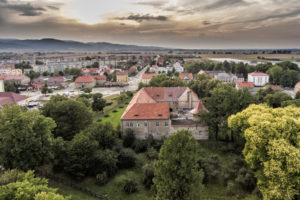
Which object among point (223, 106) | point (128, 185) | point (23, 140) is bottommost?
point (128, 185)

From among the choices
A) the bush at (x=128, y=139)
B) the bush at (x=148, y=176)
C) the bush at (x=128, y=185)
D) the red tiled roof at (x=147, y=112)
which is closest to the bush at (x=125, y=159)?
the bush at (x=148, y=176)

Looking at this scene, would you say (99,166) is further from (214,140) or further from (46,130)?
(214,140)

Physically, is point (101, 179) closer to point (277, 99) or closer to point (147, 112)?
point (147, 112)

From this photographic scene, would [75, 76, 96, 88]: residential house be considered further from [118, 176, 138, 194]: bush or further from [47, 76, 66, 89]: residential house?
[118, 176, 138, 194]: bush

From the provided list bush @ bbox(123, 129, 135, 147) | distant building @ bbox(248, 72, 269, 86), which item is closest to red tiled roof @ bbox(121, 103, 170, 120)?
bush @ bbox(123, 129, 135, 147)

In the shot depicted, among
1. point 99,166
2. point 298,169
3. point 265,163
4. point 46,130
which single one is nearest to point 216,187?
point 265,163

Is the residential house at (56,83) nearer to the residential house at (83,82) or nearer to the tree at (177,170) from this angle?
the residential house at (83,82)

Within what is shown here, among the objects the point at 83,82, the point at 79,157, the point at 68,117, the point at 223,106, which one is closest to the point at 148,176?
the point at 79,157
